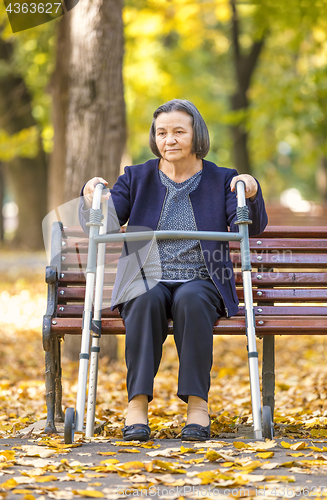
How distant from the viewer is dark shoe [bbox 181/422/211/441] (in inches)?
124

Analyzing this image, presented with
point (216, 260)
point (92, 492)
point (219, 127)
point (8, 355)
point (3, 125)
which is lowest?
point (92, 492)

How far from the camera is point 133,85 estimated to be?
585 inches

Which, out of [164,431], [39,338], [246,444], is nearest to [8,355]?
[39,338]

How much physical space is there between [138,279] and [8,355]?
379 cm

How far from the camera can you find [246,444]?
304cm

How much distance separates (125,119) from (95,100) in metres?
0.36

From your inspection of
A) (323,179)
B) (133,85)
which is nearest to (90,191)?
(133,85)

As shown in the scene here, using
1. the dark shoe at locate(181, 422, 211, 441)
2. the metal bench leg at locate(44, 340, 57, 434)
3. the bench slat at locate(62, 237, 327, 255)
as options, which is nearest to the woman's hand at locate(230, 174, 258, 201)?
the bench slat at locate(62, 237, 327, 255)

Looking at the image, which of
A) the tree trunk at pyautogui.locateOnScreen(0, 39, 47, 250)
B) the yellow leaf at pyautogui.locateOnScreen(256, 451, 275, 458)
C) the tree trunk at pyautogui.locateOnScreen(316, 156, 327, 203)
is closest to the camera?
the yellow leaf at pyautogui.locateOnScreen(256, 451, 275, 458)

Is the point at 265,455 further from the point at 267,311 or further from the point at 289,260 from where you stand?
the point at 289,260

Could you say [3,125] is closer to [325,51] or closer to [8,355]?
[325,51]

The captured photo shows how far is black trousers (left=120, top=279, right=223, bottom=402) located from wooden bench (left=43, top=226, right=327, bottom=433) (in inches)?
7.9

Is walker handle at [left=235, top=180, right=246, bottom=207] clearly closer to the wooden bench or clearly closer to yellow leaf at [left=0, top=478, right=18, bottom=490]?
the wooden bench

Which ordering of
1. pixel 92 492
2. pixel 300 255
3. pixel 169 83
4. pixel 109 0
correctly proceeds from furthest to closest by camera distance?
pixel 169 83 → pixel 109 0 → pixel 300 255 → pixel 92 492
